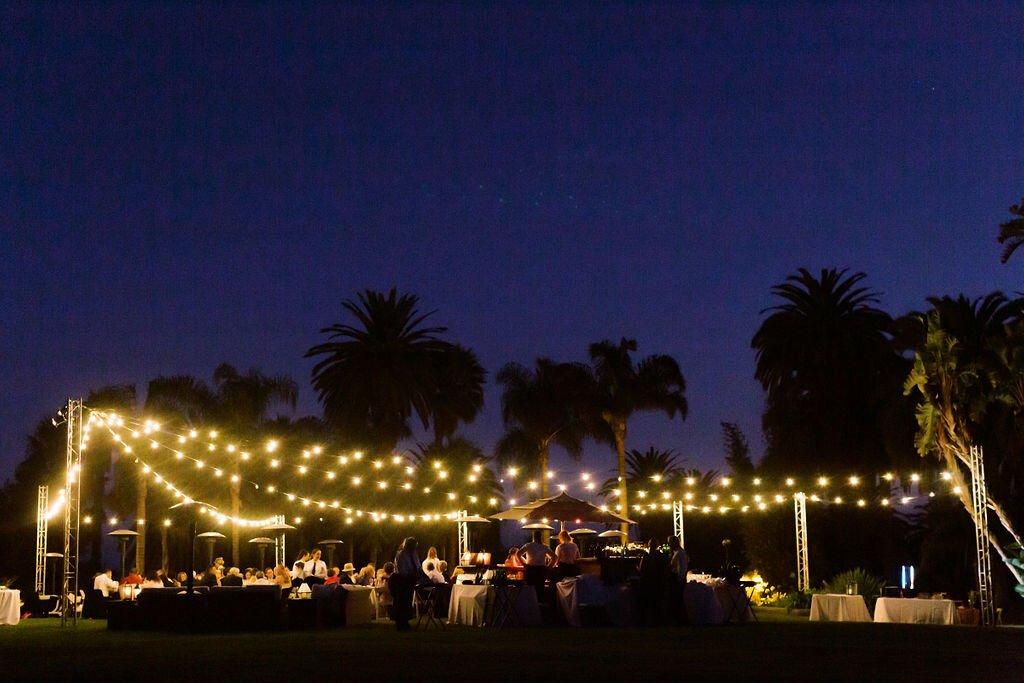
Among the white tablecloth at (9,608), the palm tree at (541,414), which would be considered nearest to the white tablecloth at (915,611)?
the white tablecloth at (9,608)

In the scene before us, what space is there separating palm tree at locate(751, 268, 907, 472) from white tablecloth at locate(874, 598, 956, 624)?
730 inches

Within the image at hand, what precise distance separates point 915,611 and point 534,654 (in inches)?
321

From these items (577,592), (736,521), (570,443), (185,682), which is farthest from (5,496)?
(185,682)

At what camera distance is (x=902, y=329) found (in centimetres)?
3362

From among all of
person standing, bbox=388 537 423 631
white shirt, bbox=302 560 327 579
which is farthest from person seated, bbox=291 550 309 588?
person standing, bbox=388 537 423 631

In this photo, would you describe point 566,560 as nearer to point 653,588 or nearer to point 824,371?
point 653,588

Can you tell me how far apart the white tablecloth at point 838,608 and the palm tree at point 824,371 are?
54.6ft

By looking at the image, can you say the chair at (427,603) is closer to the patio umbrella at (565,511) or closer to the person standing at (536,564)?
the person standing at (536,564)

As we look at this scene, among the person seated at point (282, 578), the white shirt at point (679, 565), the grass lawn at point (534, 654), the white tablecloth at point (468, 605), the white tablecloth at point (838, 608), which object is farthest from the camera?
the person seated at point (282, 578)

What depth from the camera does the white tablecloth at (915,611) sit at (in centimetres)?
1770

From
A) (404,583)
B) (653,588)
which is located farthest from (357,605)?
(653,588)

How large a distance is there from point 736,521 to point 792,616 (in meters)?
18.7

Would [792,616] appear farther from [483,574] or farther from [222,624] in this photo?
[222,624]

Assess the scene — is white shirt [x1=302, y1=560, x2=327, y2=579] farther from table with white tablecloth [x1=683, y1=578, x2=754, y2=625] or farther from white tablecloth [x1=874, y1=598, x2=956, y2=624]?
white tablecloth [x1=874, y1=598, x2=956, y2=624]
